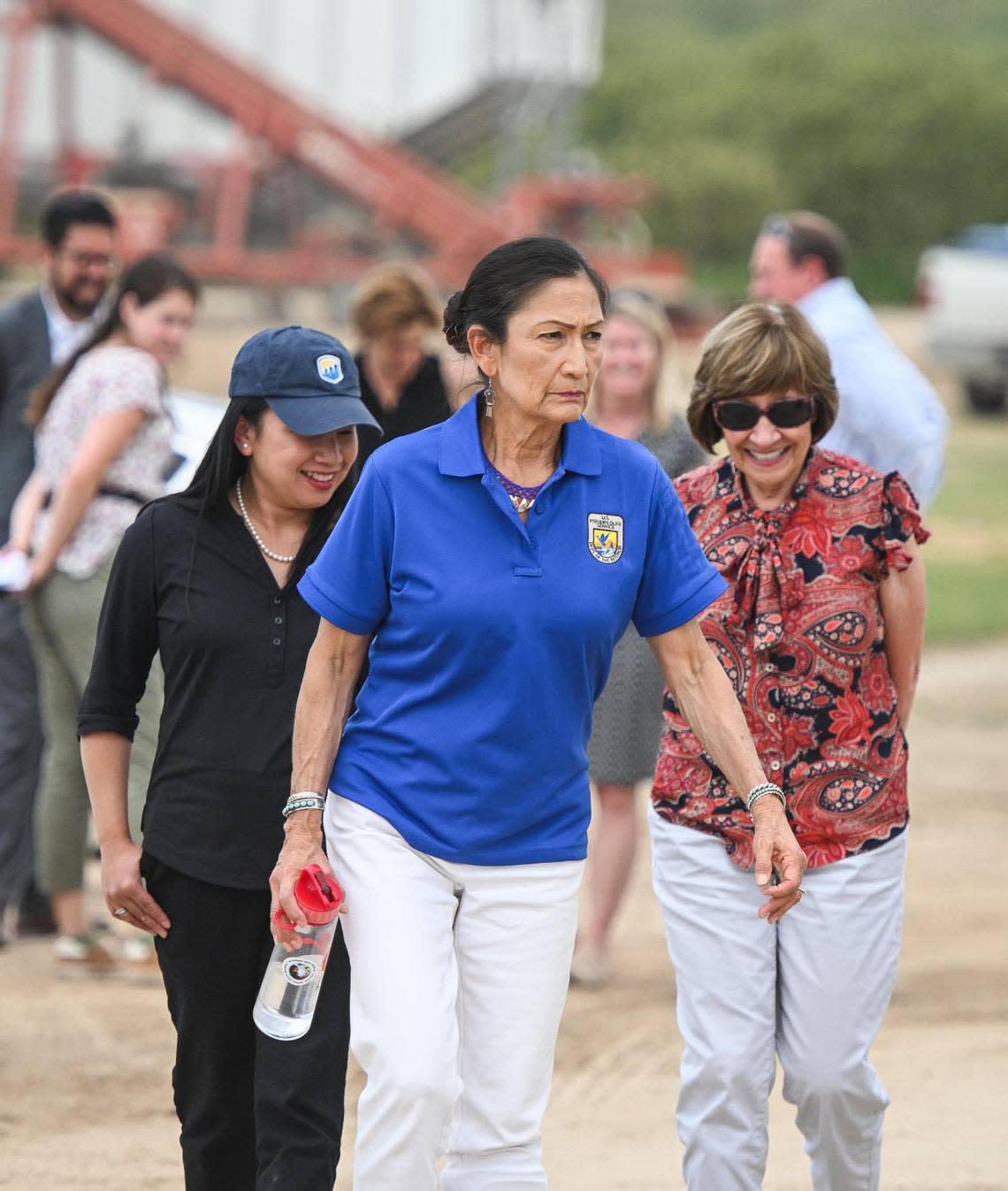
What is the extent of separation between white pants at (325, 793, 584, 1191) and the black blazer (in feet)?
10.3

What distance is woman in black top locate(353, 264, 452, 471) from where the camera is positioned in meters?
6.11

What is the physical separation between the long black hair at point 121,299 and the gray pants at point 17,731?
29.4 inches

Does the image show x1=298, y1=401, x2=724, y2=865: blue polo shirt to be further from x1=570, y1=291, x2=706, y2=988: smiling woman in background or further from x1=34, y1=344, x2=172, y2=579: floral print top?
x1=570, y1=291, x2=706, y2=988: smiling woman in background

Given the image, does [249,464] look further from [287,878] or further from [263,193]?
[263,193]

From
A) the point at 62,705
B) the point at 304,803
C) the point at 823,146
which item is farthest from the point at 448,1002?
the point at 823,146

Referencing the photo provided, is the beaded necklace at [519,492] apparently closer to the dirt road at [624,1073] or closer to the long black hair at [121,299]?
the dirt road at [624,1073]

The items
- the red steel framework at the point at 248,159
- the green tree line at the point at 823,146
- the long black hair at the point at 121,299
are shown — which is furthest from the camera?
the green tree line at the point at 823,146

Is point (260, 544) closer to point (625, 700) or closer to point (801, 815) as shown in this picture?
point (801, 815)

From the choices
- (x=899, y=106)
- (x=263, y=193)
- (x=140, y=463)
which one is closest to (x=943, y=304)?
(x=263, y=193)

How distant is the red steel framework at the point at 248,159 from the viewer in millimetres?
23641

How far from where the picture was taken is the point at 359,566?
3.15m

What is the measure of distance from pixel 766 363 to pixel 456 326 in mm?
764

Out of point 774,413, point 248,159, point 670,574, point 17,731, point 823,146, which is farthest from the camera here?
point 823,146

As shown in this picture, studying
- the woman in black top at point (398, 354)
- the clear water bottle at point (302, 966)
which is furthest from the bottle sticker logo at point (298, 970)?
the woman in black top at point (398, 354)
